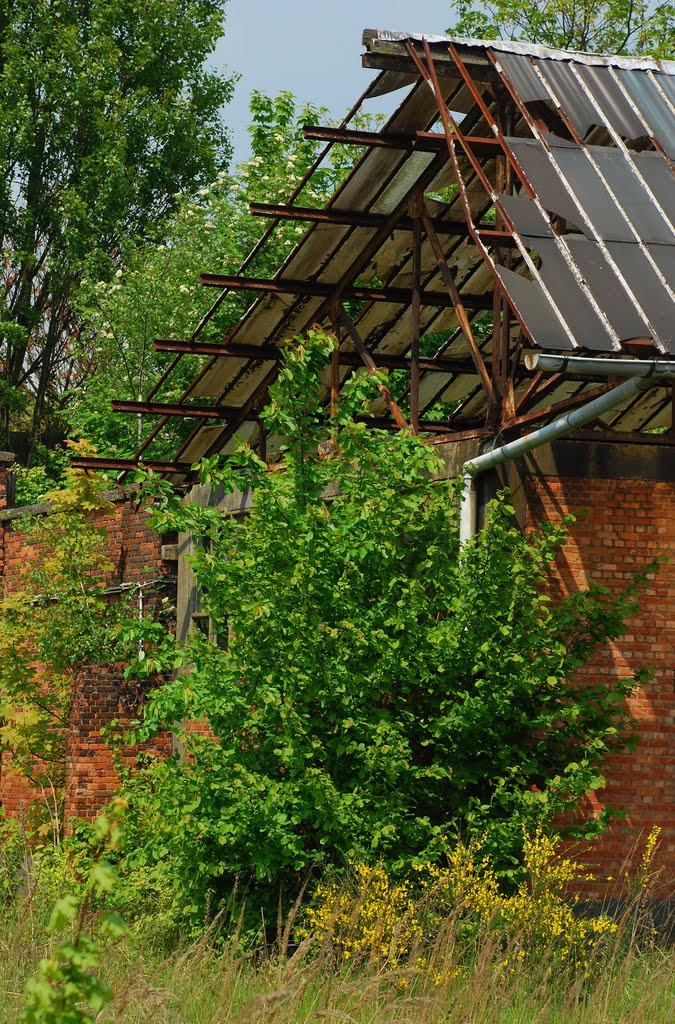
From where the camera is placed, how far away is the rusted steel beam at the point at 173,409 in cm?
1338

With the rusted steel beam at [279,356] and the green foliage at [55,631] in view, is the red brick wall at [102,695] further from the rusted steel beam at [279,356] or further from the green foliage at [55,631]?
the rusted steel beam at [279,356]

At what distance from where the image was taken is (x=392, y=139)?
11.3m

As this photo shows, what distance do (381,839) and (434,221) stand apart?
6010mm

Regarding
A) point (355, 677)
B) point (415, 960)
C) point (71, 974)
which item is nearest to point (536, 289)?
point (355, 677)

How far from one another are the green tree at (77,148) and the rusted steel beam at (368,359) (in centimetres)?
1513

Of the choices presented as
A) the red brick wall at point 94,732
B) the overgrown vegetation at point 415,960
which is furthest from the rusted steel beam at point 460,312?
the red brick wall at point 94,732

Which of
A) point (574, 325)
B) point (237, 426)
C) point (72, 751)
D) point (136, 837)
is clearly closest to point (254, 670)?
point (136, 837)

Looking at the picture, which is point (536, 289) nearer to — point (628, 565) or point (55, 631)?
point (628, 565)

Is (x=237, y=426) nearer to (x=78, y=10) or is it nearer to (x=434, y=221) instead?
(x=434, y=221)

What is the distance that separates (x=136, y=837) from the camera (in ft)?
33.2

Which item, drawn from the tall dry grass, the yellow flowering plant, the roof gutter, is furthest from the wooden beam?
the tall dry grass

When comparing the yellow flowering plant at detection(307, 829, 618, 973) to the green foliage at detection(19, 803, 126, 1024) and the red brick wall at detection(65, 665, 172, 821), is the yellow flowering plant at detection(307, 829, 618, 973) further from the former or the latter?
the red brick wall at detection(65, 665, 172, 821)

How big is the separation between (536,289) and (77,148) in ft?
71.0

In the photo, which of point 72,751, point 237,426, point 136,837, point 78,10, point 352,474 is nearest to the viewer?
point 352,474
